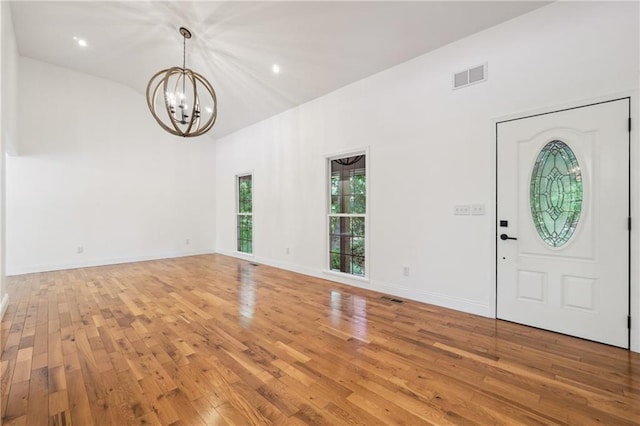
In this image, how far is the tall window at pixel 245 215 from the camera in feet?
23.1

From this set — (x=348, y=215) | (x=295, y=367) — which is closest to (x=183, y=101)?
(x=348, y=215)

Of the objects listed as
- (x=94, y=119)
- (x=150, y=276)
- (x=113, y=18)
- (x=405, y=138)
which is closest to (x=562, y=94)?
(x=405, y=138)

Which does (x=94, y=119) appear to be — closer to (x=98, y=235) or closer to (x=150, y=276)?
(x=98, y=235)

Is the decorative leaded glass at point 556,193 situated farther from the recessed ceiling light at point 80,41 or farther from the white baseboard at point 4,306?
the recessed ceiling light at point 80,41

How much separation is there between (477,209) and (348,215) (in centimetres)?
201

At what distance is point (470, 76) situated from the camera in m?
3.30

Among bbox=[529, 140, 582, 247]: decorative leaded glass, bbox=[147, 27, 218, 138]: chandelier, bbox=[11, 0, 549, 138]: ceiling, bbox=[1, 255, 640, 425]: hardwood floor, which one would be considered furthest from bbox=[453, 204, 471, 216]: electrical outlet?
bbox=[147, 27, 218, 138]: chandelier

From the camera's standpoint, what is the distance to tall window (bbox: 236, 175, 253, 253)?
7027 millimetres

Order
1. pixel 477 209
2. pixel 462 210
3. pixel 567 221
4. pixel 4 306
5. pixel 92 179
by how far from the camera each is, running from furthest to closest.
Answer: pixel 92 179
pixel 4 306
pixel 462 210
pixel 477 209
pixel 567 221

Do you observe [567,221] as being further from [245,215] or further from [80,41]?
[80,41]

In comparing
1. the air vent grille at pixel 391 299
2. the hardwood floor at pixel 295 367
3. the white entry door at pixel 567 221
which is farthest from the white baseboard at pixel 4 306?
the white entry door at pixel 567 221

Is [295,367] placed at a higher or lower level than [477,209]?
lower

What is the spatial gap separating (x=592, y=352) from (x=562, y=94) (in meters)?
2.37

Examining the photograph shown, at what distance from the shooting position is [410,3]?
300 centimetres
